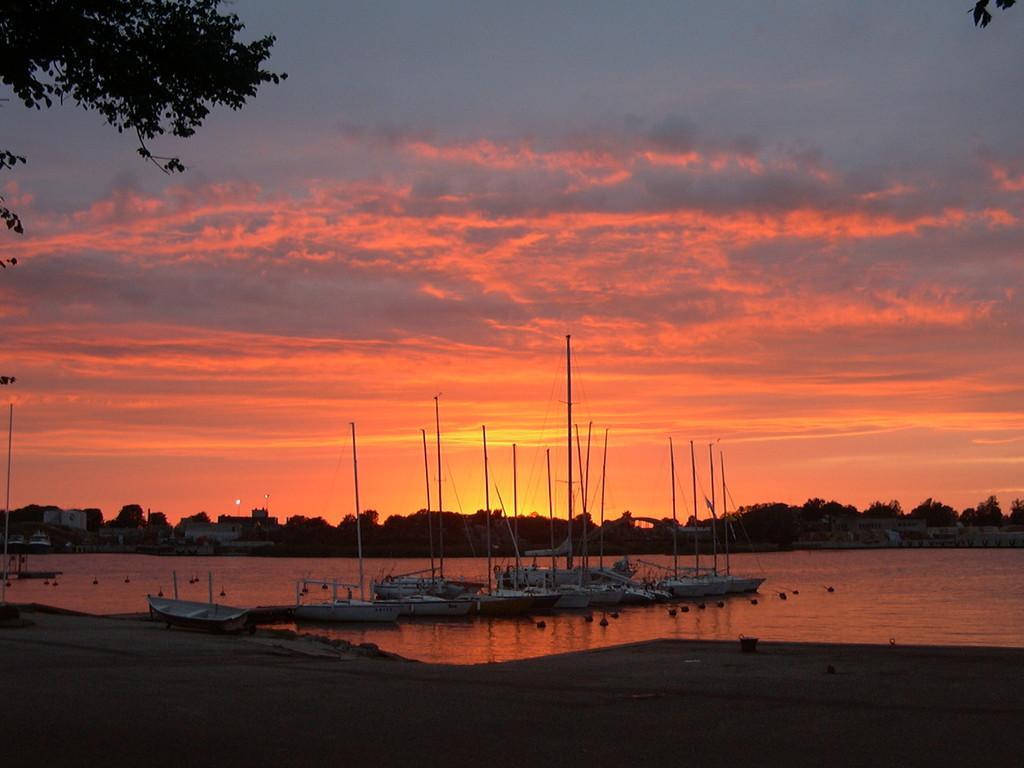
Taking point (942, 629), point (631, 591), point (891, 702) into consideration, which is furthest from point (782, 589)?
point (891, 702)

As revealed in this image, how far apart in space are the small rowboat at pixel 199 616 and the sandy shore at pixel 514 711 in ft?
45.6

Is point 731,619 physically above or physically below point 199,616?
below

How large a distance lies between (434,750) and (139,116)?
792cm

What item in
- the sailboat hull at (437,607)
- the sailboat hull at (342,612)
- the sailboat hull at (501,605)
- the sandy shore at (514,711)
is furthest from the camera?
the sailboat hull at (501,605)

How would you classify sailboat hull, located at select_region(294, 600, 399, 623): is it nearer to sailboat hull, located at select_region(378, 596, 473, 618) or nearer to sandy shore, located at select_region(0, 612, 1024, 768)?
sailboat hull, located at select_region(378, 596, 473, 618)

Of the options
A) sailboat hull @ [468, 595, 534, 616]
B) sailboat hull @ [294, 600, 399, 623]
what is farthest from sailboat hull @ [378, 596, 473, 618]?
sailboat hull @ [294, 600, 399, 623]

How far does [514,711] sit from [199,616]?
85.1 ft

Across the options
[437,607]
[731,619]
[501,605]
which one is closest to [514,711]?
[437,607]

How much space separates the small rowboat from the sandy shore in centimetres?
1390

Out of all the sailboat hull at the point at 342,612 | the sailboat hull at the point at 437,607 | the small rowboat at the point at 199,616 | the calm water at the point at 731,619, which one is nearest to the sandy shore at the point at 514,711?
the small rowboat at the point at 199,616

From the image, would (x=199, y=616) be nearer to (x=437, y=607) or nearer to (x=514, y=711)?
(x=514, y=711)

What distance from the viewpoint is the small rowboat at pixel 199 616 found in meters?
37.7

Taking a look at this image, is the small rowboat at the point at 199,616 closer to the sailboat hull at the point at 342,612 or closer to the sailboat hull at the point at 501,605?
the sailboat hull at the point at 342,612

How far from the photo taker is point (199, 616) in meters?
38.7
